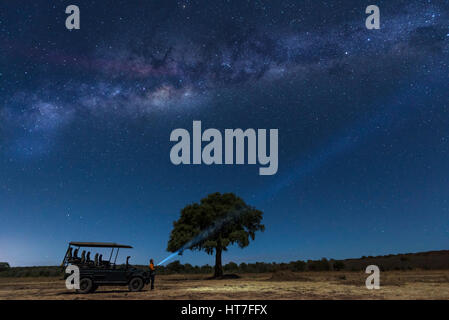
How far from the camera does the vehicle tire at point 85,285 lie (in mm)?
19766

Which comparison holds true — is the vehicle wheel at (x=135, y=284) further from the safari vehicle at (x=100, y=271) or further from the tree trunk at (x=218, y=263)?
the tree trunk at (x=218, y=263)

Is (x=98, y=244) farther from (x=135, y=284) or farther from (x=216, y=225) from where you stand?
(x=216, y=225)

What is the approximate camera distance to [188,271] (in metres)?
61.7

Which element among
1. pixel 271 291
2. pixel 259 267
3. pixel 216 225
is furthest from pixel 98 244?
pixel 259 267

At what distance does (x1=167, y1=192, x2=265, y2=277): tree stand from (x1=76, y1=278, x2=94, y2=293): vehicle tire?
1957 cm

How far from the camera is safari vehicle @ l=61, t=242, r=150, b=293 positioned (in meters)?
19.9

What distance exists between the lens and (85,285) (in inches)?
782

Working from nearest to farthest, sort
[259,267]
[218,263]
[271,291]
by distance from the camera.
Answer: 1. [271,291]
2. [218,263]
3. [259,267]

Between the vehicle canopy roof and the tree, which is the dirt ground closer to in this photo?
the vehicle canopy roof

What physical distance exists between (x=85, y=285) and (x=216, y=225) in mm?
22496

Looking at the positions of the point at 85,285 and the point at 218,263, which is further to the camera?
the point at 218,263
